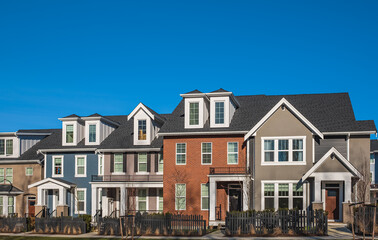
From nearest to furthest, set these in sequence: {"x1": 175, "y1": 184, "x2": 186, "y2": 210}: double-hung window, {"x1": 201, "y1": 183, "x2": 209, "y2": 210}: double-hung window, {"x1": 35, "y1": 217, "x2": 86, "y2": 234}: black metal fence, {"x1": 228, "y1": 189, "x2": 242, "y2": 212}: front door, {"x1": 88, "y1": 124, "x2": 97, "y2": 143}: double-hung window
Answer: {"x1": 35, "y1": 217, "x2": 86, "y2": 234}: black metal fence, {"x1": 228, "y1": 189, "x2": 242, "y2": 212}: front door, {"x1": 201, "y1": 183, "x2": 209, "y2": 210}: double-hung window, {"x1": 175, "y1": 184, "x2": 186, "y2": 210}: double-hung window, {"x1": 88, "y1": 124, "x2": 97, "y2": 143}: double-hung window

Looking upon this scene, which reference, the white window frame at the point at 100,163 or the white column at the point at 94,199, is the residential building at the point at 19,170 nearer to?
the white window frame at the point at 100,163

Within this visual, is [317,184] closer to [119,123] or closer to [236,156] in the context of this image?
→ [236,156]

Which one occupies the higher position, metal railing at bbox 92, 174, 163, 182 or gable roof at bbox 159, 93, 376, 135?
gable roof at bbox 159, 93, 376, 135

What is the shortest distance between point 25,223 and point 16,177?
11.3m

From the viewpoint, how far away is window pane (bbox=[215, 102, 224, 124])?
39875mm

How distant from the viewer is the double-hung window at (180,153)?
3997cm

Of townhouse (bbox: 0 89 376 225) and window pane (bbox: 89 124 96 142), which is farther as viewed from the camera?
window pane (bbox: 89 124 96 142)

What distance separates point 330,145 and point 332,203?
4193 millimetres

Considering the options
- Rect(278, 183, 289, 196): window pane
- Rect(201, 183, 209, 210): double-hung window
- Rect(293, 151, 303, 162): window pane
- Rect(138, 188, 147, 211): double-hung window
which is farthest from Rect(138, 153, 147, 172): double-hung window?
Rect(293, 151, 303, 162): window pane

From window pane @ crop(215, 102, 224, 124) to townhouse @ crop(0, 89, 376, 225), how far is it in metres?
0.08

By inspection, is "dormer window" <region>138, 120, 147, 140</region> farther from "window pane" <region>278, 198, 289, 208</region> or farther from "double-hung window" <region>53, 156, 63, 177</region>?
"window pane" <region>278, 198, 289, 208</region>

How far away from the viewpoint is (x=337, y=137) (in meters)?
37.7

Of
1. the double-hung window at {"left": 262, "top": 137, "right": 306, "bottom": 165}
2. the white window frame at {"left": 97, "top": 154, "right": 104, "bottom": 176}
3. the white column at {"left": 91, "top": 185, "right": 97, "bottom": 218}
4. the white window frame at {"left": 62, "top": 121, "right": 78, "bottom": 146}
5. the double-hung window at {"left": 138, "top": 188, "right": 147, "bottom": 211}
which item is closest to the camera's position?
the double-hung window at {"left": 262, "top": 137, "right": 306, "bottom": 165}

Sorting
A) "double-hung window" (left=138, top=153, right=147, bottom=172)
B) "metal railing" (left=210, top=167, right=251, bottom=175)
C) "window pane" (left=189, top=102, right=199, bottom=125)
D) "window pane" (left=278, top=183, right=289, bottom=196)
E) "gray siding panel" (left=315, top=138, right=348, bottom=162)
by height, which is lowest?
"window pane" (left=278, top=183, right=289, bottom=196)
